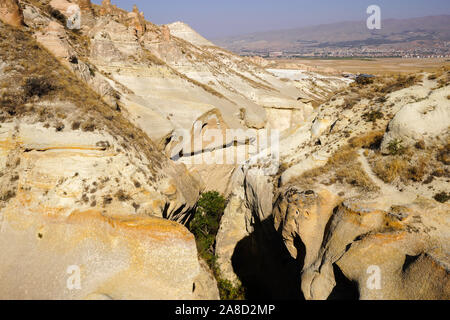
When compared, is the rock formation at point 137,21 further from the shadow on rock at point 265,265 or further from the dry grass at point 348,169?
the dry grass at point 348,169

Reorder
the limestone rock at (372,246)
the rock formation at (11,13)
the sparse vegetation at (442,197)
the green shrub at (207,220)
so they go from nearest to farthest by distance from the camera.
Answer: the limestone rock at (372,246) → the sparse vegetation at (442,197) → the rock formation at (11,13) → the green shrub at (207,220)

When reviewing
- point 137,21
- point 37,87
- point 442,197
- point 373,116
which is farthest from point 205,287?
point 137,21

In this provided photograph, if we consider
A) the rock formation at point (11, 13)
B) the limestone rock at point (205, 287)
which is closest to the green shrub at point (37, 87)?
the rock formation at point (11, 13)

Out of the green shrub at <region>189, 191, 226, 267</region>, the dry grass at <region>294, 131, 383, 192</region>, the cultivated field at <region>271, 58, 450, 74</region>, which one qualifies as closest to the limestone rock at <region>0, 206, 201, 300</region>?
the dry grass at <region>294, 131, 383, 192</region>

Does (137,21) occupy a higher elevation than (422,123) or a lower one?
higher

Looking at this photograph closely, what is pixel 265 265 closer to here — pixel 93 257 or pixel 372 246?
pixel 372 246

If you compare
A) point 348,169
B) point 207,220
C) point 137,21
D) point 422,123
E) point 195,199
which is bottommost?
point 207,220

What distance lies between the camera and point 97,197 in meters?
7.73

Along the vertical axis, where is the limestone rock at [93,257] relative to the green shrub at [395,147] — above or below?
below

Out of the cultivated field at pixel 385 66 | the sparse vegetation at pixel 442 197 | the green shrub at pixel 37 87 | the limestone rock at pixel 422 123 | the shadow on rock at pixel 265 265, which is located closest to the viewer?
the sparse vegetation at pixel 442 197

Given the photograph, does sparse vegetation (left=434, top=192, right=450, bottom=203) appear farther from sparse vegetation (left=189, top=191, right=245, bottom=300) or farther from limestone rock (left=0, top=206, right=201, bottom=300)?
sparse vegetation (left=189, top=191, right=245, bottom=300)

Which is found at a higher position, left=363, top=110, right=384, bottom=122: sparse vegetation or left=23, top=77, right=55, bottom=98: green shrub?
left=23, top=77, right=55, bottom=98: green shrub

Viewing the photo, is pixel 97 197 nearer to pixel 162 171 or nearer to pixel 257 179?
pixel 162 171

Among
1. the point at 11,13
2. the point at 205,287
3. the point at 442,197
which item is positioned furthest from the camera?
the point at 11,13
